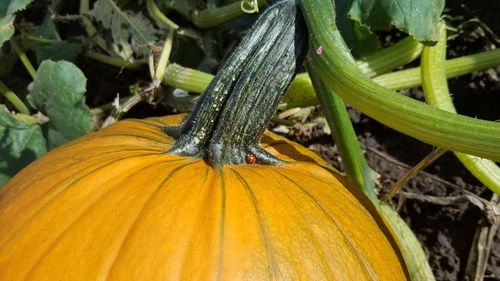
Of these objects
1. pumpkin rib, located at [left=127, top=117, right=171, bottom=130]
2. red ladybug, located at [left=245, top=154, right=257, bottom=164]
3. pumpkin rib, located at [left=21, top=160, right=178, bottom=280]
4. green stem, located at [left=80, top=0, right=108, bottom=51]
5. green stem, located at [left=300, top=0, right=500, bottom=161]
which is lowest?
pumpkin rib, located at [left=21, top=160, right=178, bottom=280]

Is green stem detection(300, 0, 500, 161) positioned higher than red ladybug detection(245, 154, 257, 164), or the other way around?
green stem detection(300, 0, 500, 161)

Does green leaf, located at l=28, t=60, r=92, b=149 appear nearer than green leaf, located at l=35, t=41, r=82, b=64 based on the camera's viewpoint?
Yes

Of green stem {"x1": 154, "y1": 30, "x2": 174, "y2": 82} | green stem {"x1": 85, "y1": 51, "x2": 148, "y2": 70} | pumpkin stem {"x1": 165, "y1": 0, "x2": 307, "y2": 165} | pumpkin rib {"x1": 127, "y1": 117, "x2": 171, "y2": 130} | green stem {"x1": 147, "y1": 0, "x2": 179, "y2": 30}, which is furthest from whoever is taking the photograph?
green stem {"x1": 85, "y1": 51, "x2": 148, "y2": 70}

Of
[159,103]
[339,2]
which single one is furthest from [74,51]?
[339,2]

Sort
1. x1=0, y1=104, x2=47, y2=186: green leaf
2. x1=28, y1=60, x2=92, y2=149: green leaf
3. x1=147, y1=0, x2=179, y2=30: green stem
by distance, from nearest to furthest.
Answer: x1=28, y1=60, x2=92, y2=149: green leaf < x1=0, y1=104, x2=47, y2=186: green leaf < x1=147, y1=0, x2=179, y2=30: green stem

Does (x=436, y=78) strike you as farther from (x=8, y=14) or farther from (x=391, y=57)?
(x=8, y=14)

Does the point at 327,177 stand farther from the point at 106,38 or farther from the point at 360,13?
the point at 106,38

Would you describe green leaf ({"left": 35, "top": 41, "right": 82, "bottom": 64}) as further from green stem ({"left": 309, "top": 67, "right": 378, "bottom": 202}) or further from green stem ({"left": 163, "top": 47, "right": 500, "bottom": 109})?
green stem ({"left": 309, "top": 67, "right": 378, "bottom": 202})

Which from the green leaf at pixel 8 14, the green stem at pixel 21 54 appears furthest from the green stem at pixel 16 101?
the green leaf at pixel 8 14

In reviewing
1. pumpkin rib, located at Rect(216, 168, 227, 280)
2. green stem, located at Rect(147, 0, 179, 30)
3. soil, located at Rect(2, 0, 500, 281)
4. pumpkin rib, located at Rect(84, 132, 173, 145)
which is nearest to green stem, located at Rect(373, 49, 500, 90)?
soil, located at Rect(2, 0, 500, 281)
